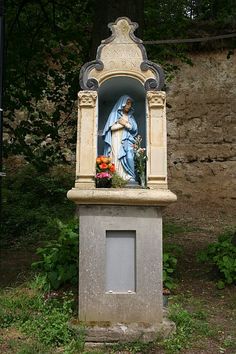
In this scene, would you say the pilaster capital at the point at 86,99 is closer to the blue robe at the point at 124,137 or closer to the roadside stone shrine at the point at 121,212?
the roadside stone shrine at the point at 121,212

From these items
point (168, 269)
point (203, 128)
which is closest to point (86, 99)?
point (168, 269)

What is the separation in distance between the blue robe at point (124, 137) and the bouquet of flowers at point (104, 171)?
0.26 m

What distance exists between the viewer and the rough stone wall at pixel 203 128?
14.5m

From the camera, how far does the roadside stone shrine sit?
4.82 meters

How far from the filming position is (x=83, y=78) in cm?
516

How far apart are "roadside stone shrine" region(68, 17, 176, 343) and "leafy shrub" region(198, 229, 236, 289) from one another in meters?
1.84

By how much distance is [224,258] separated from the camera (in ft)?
21.5

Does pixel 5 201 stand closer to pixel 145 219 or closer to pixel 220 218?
pixel 220 218

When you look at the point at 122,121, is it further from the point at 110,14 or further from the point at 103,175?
the point at 110,14

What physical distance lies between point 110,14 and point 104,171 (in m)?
3.79

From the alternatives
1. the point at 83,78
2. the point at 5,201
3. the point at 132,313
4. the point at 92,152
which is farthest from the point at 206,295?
the point at 5,201

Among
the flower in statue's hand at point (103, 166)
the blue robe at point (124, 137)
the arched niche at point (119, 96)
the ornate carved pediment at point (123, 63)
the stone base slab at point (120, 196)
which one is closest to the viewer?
the stone base slab at point (120, 196)

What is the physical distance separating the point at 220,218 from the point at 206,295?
6.82 metres

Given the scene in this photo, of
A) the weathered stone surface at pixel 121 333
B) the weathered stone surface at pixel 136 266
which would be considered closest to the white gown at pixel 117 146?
the weathered stone surface at pixel 136 266
